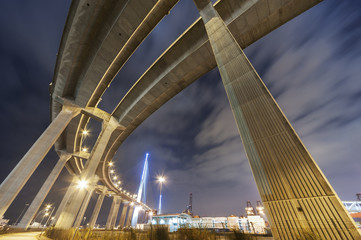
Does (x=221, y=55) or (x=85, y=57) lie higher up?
(x=85, y=57)

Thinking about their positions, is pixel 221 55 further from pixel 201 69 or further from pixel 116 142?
pixel 116 142

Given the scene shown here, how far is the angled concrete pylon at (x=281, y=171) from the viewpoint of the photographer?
366 cm

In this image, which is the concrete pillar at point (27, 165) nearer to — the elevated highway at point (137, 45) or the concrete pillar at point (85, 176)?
the elevated highway at point (137, 45)

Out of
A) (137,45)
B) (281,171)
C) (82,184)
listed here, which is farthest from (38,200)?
(281,171)

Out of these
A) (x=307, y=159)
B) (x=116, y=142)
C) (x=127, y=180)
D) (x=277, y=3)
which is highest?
(x=127, y=180)

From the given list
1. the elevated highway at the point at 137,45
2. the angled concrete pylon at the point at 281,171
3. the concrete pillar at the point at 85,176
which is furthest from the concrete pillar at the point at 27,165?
the angled concrete pylon at the point at 281,171

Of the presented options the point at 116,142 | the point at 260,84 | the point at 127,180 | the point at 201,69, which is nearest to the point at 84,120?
the point at 116,142

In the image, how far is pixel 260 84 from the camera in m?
6.06

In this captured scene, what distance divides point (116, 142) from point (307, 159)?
24.0 meters

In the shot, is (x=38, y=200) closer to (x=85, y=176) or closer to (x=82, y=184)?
(x=82, y=184)

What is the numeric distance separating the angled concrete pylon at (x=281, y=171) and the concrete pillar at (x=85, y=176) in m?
16.6

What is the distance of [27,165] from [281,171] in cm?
1801

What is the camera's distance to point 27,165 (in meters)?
11.4

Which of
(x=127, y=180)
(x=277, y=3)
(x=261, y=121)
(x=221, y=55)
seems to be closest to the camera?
(x=261, y=121)
